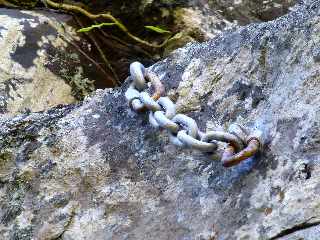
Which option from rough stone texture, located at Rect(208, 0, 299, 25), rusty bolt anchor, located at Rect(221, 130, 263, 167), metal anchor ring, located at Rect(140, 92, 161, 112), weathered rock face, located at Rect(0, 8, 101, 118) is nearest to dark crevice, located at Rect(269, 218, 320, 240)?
rusty bolt anchor, located at Rect(221, 130, 263, 167)

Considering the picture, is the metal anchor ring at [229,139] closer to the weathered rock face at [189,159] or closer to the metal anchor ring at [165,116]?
the weathered rock face at [189,159]

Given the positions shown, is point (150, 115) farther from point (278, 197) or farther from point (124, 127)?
point (278, 197)

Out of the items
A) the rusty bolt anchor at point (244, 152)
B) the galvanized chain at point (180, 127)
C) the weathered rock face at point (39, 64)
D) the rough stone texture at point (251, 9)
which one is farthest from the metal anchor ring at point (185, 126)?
the rough stone texture at point (251, 9)

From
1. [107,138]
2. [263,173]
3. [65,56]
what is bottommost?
[65,56]

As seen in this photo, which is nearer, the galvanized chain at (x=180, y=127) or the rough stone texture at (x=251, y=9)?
the galvanized chain at (x=180, y=127)

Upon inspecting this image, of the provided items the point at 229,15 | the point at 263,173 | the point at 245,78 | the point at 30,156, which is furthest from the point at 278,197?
the point at 229,15
